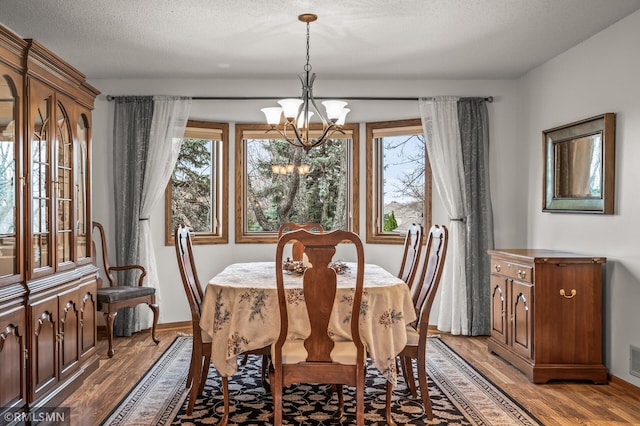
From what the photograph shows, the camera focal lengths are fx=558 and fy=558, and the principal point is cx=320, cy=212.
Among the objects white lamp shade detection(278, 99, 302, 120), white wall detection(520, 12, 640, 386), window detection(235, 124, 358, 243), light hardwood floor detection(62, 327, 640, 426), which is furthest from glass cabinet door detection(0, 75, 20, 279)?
white wall detection(520, 12, 640, 386)

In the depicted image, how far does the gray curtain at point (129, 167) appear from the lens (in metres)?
5.42

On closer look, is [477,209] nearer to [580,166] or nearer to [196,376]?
[580,166]

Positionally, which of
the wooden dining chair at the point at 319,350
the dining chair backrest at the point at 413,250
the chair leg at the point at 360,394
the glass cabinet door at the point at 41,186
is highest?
the glass cabinet door at the point at 41,186

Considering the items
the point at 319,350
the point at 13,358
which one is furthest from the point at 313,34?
the point at 13,358

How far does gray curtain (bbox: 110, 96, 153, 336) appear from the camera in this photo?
5418 millimetres

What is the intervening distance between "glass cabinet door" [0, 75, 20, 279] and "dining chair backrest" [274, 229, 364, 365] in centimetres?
142

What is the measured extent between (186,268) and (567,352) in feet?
8.80

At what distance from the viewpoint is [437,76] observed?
5.55 m

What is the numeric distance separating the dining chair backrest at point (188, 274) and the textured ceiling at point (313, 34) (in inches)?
59.7

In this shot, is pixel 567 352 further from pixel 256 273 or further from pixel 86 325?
pixel 86 325

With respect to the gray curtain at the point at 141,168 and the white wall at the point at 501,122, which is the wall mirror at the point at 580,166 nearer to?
the white wall at the point at 501,122

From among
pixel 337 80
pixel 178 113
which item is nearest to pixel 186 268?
pixel 178 113

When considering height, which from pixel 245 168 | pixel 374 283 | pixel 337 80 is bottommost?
pixel 374 283

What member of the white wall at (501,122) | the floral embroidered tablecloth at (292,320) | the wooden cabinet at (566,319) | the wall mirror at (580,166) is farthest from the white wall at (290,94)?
the floral embroidered tablecloth at (292,320)
